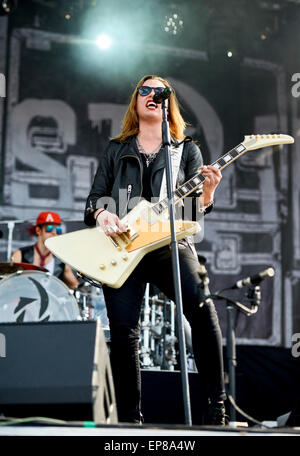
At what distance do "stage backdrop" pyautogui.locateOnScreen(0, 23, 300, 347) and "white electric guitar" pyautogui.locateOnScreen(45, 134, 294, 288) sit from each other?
424 cm

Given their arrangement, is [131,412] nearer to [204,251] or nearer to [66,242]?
[66,242]

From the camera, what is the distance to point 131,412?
9.12 ft

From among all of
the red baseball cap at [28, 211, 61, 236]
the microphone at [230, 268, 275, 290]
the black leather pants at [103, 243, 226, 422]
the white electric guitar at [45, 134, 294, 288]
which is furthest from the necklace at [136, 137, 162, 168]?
the red baseball cap at [28, 211, 61, 236]

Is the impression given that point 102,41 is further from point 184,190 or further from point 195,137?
point 184,190

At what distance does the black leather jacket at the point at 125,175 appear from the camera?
3193 mm

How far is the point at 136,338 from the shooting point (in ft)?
9.41

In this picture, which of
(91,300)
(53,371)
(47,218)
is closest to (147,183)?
(53,371)

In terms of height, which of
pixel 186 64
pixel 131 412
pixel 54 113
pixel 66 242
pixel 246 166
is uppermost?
pixel 186 64

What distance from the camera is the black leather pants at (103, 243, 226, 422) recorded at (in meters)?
2.76

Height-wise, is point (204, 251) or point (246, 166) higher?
point (246, 166)

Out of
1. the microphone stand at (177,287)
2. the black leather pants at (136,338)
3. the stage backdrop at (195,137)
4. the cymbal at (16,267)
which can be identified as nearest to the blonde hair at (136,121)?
the microphone stand at (177,287)

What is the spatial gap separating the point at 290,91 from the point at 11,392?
294 inches
